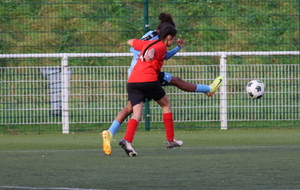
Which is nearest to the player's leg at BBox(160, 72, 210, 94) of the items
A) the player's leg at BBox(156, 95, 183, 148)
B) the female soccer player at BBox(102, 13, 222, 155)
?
the female soccer player at BBox(102, 13, 222, 155)

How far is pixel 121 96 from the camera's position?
11.6 metres

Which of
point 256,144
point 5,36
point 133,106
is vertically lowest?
point 256,144

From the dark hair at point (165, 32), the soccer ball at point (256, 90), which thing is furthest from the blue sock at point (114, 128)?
the soccer ball at point (256, 90)

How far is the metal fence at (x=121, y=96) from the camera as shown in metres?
11.3

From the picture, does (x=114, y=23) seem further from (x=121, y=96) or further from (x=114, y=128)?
(x=114, y=128)

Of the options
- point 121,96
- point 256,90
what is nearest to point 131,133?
point 256,90

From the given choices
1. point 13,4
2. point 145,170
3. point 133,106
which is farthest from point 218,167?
point 13,4

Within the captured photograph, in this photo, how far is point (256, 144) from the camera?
332 inches

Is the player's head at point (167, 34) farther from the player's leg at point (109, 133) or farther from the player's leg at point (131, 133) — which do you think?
the player's leg at point (109, 133)

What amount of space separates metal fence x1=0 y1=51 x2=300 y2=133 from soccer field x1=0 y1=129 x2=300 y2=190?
1592mm

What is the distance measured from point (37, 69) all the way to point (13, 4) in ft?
4.02

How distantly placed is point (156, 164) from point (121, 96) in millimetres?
5510

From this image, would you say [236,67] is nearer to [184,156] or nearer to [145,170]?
[184,156]

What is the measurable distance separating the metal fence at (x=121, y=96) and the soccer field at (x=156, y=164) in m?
1.59
